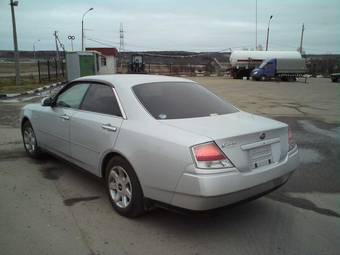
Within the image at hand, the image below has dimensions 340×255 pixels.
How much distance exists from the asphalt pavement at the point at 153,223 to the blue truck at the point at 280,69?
34903mm

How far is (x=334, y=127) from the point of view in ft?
32.7

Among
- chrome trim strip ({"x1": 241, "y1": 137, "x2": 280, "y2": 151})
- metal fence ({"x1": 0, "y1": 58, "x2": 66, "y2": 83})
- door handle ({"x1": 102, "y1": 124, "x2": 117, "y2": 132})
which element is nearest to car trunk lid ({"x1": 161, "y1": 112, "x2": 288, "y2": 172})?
chrome trim strip ({"x1": 241, "y1": 137, "x2": 280, "y2": 151})

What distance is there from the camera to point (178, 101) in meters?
4.55

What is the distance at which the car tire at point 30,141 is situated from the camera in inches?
247

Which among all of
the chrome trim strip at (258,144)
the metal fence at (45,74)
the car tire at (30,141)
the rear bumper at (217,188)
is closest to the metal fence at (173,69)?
the metal fence at (45,74)

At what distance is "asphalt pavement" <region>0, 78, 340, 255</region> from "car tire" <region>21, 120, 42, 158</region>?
23.5 inches

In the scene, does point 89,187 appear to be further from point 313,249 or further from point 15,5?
point 15,5

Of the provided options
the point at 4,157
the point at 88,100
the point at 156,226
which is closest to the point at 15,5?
the point at 4,157

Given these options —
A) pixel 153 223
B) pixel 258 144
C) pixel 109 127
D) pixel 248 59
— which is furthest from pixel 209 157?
pixel 248 59

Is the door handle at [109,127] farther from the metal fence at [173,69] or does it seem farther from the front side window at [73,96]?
the metal fence at [173,69]

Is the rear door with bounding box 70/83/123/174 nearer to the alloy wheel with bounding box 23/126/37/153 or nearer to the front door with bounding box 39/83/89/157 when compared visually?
the front door with bounding box 39/83/89/157

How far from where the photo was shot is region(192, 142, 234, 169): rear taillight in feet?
11.1

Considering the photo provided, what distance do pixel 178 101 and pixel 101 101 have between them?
0.98 meters

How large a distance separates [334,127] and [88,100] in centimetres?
735
